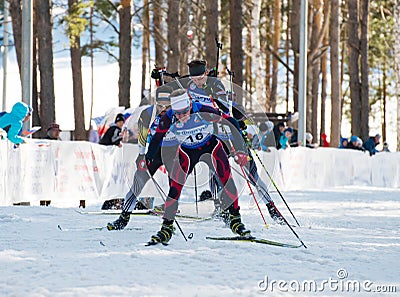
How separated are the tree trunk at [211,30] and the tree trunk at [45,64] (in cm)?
406

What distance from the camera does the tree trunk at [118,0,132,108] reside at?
23625mm

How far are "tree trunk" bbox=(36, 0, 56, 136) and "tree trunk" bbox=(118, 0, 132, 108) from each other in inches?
179

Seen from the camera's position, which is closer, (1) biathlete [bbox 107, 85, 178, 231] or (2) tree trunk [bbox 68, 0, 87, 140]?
(1) biathlete [bbox 107, 85, 178, 231]

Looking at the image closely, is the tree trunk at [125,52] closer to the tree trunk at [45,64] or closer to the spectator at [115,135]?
the tree trunk at [45,64]

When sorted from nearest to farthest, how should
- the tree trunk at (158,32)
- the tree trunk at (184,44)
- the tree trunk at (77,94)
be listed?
the tree trunk at (77,94) → the tree trunk at (184,44) → the tree trunk at (158,32)

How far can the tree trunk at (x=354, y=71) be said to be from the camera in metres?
29.7

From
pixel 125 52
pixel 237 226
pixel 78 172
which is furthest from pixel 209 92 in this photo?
pixel 125 52

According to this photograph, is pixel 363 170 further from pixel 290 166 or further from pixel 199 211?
pixel 199 211

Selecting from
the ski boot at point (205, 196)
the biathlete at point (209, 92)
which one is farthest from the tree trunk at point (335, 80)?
the biathlete at point (209, 92)

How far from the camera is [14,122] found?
1141 centimetres

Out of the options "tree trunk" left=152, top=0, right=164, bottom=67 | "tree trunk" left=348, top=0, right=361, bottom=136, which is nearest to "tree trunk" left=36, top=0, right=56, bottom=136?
"tree trunk" left=152, top=0, right=164, bottom=67

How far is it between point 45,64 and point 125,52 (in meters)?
4.77

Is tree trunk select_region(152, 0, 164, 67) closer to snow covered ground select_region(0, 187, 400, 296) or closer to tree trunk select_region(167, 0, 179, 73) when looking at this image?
tree trunk select_region(167, 0, 179, 73)

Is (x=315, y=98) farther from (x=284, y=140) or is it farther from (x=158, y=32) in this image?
(x=284, y=140)
